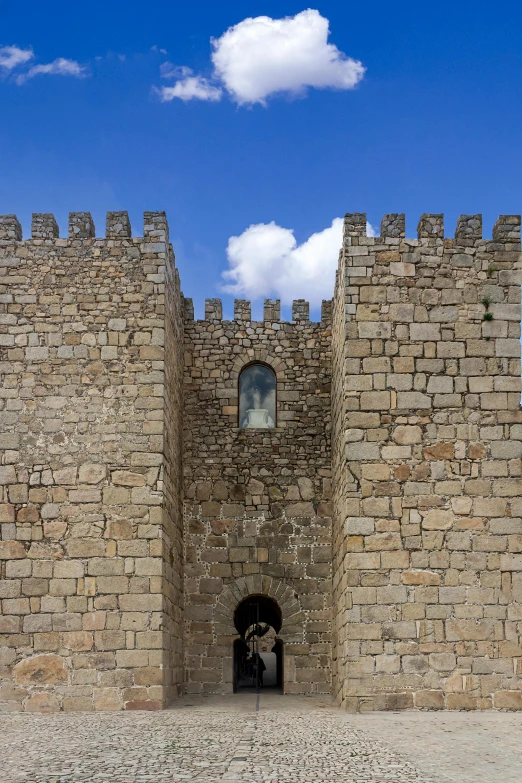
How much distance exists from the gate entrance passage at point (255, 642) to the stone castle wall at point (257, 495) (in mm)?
454

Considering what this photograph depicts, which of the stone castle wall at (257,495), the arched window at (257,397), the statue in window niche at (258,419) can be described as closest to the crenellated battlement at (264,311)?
the stone castle wall at (257,495)

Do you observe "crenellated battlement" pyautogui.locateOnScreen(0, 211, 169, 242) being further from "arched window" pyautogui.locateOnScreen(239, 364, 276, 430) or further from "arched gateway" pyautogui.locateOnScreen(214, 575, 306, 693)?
"arched gateway" pyautogui.locateOnScreen(214, 575, 306, 693)

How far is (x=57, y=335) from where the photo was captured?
1112cm

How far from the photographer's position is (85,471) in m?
10.7

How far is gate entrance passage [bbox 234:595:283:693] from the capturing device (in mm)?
13227

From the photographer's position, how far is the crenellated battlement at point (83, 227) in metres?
11.5

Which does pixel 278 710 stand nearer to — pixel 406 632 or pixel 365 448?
pixel 406 632

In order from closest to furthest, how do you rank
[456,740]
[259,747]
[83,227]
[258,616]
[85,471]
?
[259,747]
[456,740]
[85,471]
[83,227]
[258,616]

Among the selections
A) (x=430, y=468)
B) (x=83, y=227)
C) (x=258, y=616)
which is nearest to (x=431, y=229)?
(x=430, y=468)

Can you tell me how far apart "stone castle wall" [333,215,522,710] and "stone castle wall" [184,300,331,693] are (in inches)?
54.4

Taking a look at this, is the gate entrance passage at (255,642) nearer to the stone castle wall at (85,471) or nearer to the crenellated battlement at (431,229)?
the stone castle wall at (85,471)

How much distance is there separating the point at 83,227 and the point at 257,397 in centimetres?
397

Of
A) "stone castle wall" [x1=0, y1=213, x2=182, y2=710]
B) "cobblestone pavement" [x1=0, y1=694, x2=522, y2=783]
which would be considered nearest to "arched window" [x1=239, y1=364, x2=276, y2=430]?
"stone castle wall" [x1=0, y1=213, x2=182, y2=710]

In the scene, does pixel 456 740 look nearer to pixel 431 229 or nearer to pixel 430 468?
pixel 430 468
